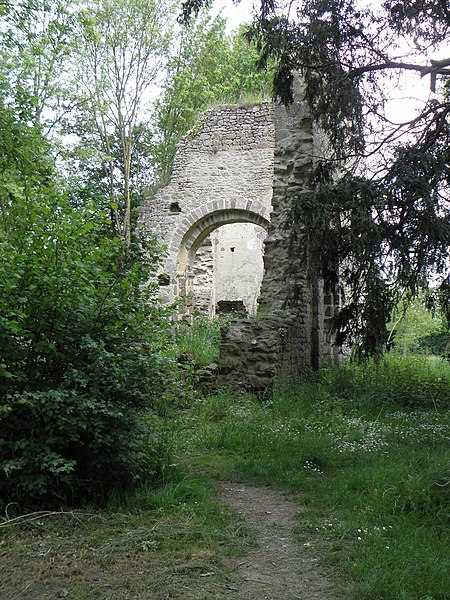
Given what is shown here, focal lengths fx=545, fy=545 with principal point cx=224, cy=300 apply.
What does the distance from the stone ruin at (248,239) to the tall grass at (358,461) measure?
78 centimetres

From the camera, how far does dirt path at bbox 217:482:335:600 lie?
2.64 metres

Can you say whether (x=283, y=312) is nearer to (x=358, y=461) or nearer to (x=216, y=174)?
(x=358, y=461)

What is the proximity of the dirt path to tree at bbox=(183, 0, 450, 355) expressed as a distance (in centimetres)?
304

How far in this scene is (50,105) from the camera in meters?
18.9

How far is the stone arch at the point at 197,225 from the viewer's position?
1588 centimetres

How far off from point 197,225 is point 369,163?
10.0 m

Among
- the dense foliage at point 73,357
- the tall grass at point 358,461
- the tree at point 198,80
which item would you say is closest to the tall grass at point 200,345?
the tall grass at point 358,461

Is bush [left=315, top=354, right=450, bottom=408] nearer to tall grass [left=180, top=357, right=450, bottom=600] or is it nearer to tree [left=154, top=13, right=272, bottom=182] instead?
tall grass [left=180, top=357, right=450, bottom=600]

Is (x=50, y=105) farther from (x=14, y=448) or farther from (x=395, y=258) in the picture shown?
(x=14, y=448)

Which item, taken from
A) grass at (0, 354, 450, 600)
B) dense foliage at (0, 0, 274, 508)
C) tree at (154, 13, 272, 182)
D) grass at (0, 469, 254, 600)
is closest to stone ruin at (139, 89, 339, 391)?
dense foliage at (0, 0, 274, 508)

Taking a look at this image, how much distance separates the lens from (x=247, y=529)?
3.43 metres

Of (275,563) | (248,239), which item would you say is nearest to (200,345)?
(275,563)

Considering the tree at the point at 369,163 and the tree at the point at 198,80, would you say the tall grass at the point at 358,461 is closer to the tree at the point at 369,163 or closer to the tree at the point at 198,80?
the tree at the point at 369,163

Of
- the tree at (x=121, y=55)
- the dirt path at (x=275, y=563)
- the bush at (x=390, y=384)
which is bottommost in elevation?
the dirt path at (x=275, y=563)
